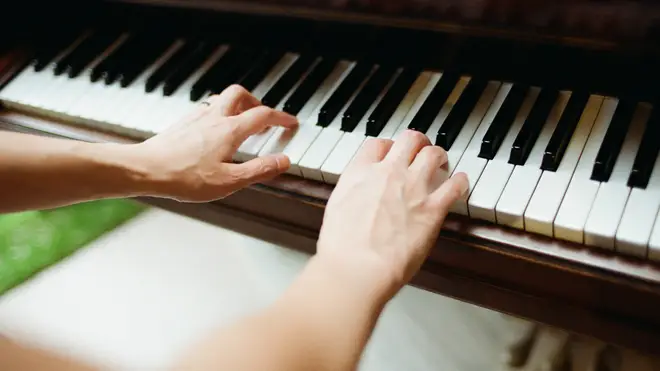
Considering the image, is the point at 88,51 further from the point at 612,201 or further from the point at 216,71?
the point at 612,201

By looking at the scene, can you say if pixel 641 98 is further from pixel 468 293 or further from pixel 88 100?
pixel 88 100

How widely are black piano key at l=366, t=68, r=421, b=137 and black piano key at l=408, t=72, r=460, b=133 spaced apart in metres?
0.05

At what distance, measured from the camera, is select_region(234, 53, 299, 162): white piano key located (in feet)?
3.36

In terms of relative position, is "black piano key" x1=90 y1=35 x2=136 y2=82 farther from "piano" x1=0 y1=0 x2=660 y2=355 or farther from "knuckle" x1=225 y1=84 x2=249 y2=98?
"knuckle" x1=225 y1=84 x2=249 y2=98

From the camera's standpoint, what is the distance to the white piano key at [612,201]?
2.48 feet

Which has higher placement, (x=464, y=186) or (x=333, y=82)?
(x=333, y=82)

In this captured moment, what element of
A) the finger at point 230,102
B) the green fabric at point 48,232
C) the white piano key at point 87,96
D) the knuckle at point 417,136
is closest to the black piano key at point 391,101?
the knuckle at point 417,136

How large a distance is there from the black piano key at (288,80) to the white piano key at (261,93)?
19mm

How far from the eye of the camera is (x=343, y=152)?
962 millimetres

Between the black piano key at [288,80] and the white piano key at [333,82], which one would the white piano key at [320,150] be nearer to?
the white piano key at [333,82]

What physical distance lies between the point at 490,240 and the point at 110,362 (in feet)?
3.09

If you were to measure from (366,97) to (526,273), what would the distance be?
0.38 meters

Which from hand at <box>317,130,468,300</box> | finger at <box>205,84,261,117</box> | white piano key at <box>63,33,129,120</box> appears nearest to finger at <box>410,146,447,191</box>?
hand at <box>317,130,468,300</box>

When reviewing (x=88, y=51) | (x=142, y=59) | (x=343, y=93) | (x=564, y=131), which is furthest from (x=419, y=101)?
(x=88, y=51)
